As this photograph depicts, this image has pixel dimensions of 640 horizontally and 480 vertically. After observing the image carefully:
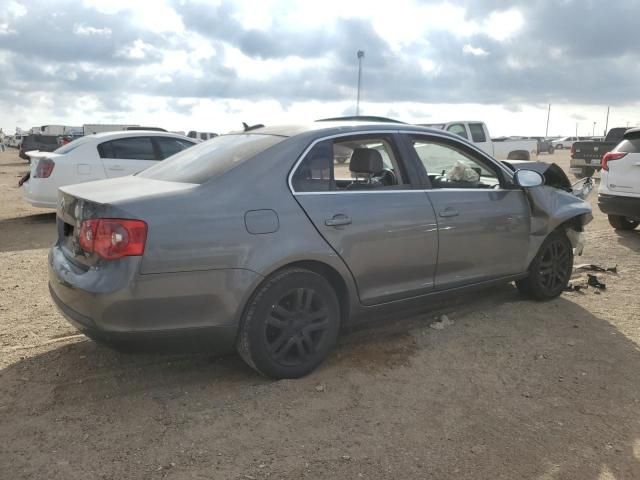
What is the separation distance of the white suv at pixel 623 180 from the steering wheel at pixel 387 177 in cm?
542

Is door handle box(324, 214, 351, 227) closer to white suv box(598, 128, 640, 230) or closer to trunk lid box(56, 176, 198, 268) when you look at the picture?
trunk lid box(56, 176, 198, 268)

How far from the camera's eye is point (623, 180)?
26.7 ft

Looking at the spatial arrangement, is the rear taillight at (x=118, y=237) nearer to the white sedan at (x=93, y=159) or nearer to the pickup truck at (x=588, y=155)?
the white sedan at (x=93, y=159)

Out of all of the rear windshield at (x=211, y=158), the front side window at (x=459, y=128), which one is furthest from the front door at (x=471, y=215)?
the front side window at (x=459, y=128)

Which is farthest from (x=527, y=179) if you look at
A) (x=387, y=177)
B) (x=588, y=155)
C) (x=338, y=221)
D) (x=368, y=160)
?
(x=588, y=155)

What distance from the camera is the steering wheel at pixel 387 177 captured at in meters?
4.09

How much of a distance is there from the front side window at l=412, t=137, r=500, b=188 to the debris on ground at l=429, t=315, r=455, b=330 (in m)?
1.10

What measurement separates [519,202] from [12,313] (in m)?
4.38

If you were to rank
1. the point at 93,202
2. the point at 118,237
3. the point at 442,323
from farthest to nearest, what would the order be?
the point at 442,323, the point at 93,202, the point at 118,237

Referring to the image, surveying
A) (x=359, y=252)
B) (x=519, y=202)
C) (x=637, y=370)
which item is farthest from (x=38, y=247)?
(x=637, y=370)

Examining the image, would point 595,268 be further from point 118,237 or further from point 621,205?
point 118,237

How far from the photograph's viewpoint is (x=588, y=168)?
1661 centimetres

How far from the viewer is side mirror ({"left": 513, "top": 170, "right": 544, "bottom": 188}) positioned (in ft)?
15.1

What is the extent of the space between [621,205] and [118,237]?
7479mm
